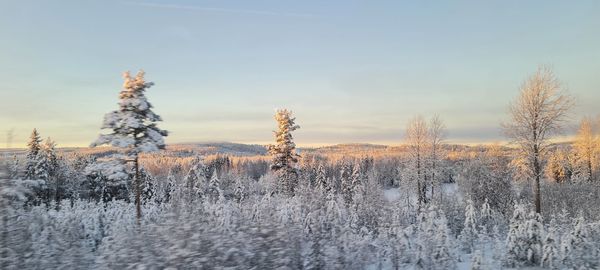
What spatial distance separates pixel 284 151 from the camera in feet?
127

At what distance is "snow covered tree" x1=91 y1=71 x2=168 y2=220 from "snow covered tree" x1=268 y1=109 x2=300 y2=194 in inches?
644

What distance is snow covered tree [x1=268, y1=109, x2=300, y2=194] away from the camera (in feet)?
127

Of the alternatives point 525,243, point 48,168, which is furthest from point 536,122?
point 48,168

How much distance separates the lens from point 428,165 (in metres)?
42.7

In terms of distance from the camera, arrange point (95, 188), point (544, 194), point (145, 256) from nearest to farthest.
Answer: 1. point (145, 256)
2. point (544, 194)
3. point (95, 188)

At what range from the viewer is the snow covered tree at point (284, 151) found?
1522 inches

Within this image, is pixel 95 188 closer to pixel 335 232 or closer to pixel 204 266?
pixel 335 232

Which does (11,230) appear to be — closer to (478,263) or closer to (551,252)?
(478,263)

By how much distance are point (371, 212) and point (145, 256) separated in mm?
18211

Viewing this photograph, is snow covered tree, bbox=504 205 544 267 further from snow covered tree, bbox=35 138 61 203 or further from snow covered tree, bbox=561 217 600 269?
snow covered tree, bbox=35 138 61 203

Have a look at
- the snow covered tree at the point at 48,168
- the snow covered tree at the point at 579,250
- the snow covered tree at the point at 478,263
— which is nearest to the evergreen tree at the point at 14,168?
the snow covered tree at the point at 478,263

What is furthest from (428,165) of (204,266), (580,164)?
(580,164)

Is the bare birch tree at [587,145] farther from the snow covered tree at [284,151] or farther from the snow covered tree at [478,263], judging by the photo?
the snow covered tree at [478,263]

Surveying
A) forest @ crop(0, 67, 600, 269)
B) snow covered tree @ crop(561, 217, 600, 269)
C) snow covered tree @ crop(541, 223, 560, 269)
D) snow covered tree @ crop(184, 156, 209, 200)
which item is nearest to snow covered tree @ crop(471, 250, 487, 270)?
forest @ crop(0, 67, 600, 269)
